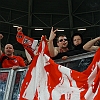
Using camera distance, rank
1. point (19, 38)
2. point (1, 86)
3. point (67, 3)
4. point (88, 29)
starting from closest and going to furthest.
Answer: point (1, 86) < point (19, 38) < point (67, 3) < point (88, 29)

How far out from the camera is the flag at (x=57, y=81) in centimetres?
369

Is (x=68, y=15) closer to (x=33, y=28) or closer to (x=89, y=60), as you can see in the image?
(x=33, y=28)

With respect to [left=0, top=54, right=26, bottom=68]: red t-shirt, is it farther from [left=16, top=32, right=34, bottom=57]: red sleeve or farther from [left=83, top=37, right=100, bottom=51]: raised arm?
[left=83, top=37, right=100, bottom=51]: raised arm

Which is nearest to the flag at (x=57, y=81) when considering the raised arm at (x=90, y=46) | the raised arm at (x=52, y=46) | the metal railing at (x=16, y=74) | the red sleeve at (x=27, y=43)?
the raised arm at (x=52, y=46)

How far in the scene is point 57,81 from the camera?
404cm

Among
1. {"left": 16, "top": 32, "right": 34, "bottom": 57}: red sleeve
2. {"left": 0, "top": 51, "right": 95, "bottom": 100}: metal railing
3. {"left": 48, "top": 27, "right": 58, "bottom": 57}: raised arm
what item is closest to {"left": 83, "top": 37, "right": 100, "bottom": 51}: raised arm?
{"left": 0, "top": 51, "right": 95, "bottom": 100}: metal railing

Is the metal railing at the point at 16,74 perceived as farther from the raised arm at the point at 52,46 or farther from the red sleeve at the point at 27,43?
the red sleeve at the point at 27,43

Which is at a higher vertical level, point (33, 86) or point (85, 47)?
point (85, 47)

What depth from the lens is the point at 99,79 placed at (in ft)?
11.6

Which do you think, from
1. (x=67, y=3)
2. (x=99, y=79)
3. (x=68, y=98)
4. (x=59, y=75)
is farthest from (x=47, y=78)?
(x=67, y=3)

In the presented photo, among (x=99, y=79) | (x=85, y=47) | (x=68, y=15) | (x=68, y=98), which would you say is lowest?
(x=68, y=98)

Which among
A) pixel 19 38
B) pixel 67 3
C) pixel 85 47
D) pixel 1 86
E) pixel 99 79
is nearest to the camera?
pixel 99 79

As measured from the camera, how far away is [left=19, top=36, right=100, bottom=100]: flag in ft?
12.1

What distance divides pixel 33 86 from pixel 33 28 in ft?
36.1
